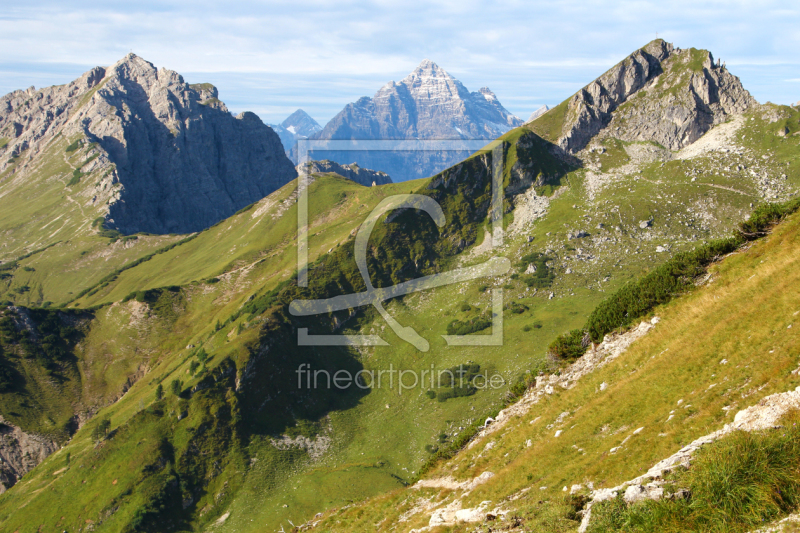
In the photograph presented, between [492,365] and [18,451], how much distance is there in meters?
137

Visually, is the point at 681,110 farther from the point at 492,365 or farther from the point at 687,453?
the point at 687,453

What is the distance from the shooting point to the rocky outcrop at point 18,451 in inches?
4875

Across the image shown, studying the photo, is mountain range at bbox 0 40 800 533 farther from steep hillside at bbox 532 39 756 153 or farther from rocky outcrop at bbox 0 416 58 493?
steep hillside at bbox 532 39 756 153

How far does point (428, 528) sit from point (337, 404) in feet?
345

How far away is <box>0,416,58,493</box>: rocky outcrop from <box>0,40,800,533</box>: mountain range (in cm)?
62

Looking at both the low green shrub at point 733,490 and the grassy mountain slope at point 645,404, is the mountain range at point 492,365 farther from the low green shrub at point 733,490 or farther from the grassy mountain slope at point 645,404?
the grassy mountain slope at point 645,404

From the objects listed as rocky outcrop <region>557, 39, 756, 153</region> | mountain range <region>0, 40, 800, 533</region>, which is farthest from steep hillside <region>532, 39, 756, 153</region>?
mountain range <region>0, 40, 800, 533</region>

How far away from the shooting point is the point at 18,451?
5044 inches

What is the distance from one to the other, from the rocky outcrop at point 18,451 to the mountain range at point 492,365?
619 millimetres

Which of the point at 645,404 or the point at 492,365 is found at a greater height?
the point at 645,404

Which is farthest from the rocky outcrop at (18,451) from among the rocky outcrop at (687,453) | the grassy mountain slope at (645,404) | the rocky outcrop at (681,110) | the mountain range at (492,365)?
the rocky outcrop at (681,110)

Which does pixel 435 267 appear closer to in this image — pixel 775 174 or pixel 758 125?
pixel 775 174

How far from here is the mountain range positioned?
20.8 m

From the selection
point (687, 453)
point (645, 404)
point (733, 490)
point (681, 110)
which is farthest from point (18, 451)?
point (681, 110)
